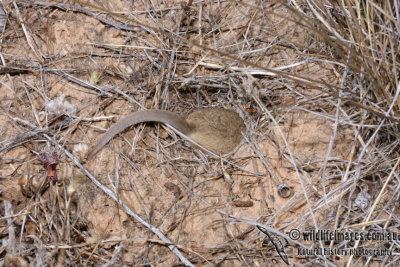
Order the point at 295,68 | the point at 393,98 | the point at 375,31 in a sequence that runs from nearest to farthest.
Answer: the point at 393,98, the point at 375,31, the point at 295,68

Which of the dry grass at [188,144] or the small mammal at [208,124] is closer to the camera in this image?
the dry grass at [188,144]

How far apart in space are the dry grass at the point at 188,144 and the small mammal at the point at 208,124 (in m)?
0.10

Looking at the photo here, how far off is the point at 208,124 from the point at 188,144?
0.72 feet

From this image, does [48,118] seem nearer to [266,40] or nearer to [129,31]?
[129,31]

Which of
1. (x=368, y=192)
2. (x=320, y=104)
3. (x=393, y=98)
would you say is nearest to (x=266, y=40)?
(x=320, y=104)

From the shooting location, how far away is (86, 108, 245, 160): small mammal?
2514 millimetres

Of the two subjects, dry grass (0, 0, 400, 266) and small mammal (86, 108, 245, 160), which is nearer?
dry grass (0, 0, 400, 266)

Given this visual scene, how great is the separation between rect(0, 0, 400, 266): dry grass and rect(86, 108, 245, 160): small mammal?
0.32 ft

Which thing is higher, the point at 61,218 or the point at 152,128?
the point at 152,128

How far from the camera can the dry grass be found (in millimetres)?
2205

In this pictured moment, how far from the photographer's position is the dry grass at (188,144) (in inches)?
86.8

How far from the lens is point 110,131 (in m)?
2.44

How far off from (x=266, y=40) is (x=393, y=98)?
1.05 metres

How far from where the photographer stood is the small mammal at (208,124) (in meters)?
2.51
